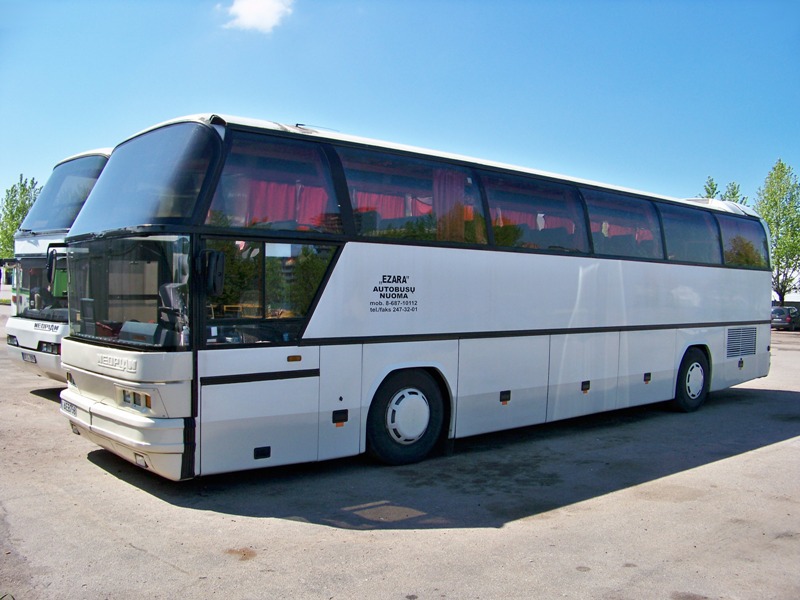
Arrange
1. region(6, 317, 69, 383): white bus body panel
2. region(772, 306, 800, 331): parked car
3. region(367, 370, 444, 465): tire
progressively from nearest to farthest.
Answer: region(367, 370, 444, 465): tire, region(6, 317, 69, 383): white bus body panel, region(772, 306, 800, 331): parked car

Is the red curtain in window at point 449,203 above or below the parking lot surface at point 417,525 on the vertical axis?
above

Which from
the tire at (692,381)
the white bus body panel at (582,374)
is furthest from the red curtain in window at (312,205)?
the tire at (692,381)

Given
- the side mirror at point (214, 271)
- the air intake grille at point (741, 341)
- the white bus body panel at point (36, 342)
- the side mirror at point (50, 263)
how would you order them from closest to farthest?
the side mirror at point (214, 271) < the side mirror at point (50, 263) < the white bus body panel at point (36, 342) < the air intake grille at point (741, 341)

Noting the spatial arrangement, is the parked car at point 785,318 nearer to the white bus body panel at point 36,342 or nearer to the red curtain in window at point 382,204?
the red curtain in window at point 382,204

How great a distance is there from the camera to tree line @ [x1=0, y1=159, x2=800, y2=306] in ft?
175

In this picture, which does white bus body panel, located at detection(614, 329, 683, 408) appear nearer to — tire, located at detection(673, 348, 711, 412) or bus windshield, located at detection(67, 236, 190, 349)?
tire, located at detection(673, 348, 711, 412)

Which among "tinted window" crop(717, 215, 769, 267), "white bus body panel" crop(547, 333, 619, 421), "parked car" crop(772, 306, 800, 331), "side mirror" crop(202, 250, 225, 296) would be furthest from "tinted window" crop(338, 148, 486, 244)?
"parked car" crop(772, 306, 800, 331)

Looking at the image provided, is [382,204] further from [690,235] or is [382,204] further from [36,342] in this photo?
[690,235]

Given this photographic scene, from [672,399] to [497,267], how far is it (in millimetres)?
5624

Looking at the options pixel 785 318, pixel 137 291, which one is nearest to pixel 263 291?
pixel 137 291

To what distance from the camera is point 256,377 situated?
6.56 meters

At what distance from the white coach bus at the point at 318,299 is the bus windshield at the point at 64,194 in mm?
3973

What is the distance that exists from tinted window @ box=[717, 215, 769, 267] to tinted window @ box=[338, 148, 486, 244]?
7.26 meters

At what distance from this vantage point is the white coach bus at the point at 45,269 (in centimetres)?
1055
